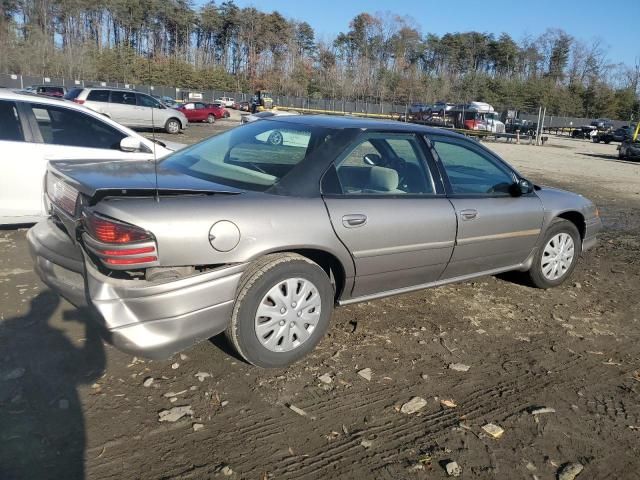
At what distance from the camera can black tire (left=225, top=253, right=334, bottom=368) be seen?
3119 mm

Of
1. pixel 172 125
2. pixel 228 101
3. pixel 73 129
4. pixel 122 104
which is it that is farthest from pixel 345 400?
pixel 228 101

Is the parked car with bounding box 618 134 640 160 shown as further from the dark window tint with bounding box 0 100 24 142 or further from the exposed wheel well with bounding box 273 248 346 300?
the dark window tint with bounding box 0 100 24 142

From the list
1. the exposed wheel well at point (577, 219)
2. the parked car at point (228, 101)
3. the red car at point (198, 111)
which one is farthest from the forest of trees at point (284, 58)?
the exposed wheel well at point (577, 219)

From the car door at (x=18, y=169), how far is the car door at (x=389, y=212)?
3.63 metres

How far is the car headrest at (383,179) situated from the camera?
3807 millimetres

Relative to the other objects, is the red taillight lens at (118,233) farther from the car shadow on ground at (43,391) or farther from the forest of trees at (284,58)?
the forest of trees at (284,58)

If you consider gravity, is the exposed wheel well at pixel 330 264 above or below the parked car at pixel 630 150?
below

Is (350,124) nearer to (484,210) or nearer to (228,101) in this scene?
(484,210)

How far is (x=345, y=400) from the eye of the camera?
3.11 meters

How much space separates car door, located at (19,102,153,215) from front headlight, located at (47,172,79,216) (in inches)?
75.2

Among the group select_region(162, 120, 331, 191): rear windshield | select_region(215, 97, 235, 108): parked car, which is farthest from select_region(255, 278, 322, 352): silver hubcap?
select_region(215, 97, 235, 108): parked car

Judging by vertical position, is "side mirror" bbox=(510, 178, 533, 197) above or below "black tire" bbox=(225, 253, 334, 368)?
above

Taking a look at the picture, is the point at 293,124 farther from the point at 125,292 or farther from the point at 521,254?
the point at 521,254

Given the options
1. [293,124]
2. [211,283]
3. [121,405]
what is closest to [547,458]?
[211,283]
